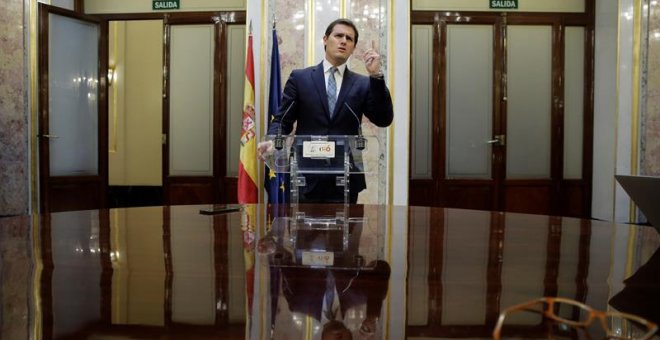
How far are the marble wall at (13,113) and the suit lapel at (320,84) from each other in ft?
11.6

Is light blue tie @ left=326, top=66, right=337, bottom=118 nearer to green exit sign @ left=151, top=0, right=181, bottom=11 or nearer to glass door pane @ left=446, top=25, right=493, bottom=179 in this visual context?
glass door pane @ left=446, top=25, right=493, bottom=179

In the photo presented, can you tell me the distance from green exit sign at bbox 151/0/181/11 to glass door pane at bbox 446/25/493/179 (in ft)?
9.96

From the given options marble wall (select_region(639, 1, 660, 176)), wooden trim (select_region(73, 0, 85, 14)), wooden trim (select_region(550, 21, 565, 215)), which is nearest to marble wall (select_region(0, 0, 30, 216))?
wooden trim (select_region(73, 0, 85, 14))

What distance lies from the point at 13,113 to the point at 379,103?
406 cm

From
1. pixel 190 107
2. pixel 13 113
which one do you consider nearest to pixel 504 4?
pixel 190 107

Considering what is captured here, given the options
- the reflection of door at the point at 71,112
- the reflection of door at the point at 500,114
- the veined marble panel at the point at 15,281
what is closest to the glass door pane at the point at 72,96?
the reflection of door at the point at 71,112

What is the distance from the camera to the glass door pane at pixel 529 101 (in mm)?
5977

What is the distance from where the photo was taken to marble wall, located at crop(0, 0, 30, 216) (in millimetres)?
5152

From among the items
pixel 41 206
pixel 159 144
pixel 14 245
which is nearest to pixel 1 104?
pixel 41 206

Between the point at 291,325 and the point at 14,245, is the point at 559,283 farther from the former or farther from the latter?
the point at 14,245

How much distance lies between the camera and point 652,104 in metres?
5.25

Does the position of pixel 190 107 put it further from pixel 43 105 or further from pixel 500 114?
pixel 500 114

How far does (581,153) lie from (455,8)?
2077 millimetres

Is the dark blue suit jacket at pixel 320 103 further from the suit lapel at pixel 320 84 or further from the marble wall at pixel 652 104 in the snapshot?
the marble wall at pixel 652 104
